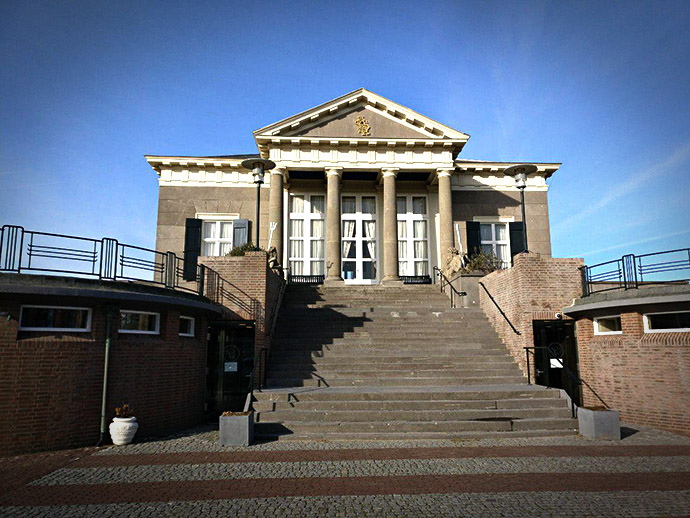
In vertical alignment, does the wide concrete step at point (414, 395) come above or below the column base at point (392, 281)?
below

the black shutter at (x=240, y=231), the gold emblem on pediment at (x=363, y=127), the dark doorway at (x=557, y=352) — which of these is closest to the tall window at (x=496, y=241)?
the gold emblem on pediment at (x=363, y=127)

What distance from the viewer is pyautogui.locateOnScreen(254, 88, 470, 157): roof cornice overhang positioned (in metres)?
22.8

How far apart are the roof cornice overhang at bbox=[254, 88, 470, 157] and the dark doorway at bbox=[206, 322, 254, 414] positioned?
11.4 metres

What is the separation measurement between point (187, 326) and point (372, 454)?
6002mm

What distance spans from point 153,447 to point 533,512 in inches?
264

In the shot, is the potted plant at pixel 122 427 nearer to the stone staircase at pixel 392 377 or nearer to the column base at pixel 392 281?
the stone staircase at pixel 392 377

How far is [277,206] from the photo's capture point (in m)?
22.5

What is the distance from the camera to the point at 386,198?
75.3 feet

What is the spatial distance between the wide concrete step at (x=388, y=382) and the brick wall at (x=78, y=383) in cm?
244

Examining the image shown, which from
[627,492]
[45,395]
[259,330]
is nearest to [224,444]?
[45,395]

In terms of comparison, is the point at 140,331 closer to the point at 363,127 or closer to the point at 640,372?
the point at 640,372

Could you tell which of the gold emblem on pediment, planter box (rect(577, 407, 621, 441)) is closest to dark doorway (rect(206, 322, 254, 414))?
planter box (rect(577, 407, 621, 441))

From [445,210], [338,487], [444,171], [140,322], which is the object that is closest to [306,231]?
[445,210]

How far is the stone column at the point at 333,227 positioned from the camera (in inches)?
862
